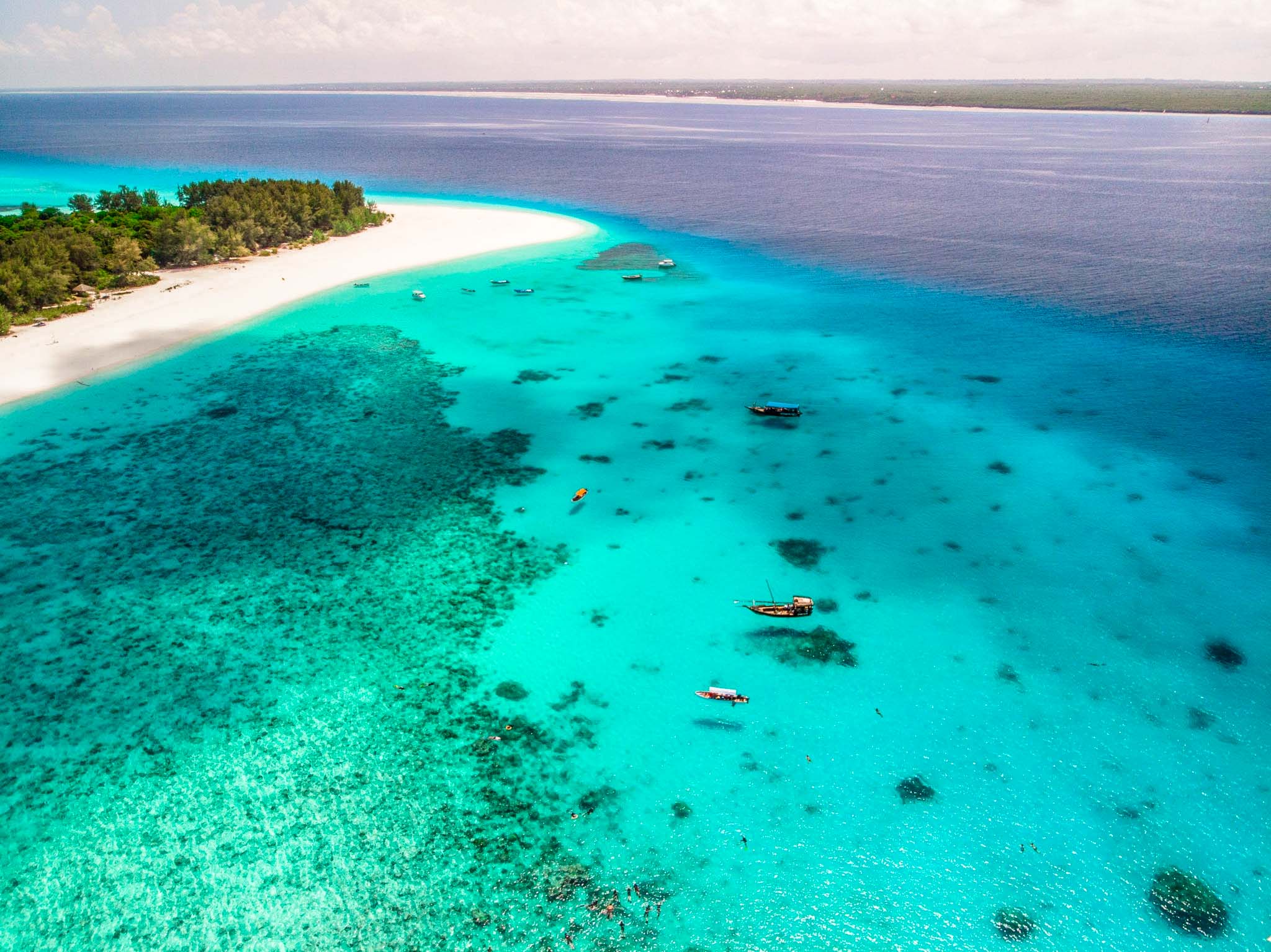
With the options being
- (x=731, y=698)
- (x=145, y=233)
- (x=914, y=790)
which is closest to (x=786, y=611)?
(x=731, y=698)

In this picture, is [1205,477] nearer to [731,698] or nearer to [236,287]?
[731,698]

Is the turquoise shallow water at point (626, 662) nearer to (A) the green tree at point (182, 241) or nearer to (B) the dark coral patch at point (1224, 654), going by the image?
(B) the dark coral patch at point (1224, 654)

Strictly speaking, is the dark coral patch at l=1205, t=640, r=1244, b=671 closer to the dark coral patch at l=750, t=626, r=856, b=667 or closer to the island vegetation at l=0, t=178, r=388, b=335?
the dark coral patch at l=750, t=626, r=856, b=667

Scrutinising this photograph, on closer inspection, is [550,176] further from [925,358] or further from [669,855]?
[669,855]

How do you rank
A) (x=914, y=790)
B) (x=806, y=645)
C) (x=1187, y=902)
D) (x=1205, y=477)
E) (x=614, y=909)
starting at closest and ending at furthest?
(x=614, y=909) < (x=1187, y=902) < (x=914, y=790) < (x=806, y=645) < (x=1205, y=477)

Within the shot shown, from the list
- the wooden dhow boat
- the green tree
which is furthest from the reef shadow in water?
the green tree

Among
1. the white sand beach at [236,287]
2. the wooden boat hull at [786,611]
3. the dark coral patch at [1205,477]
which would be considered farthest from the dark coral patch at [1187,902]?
the white sand beach at [236,287]

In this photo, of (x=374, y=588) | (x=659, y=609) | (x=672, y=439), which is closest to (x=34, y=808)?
(x=374, y=588)

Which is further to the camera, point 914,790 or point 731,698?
point 731,698
